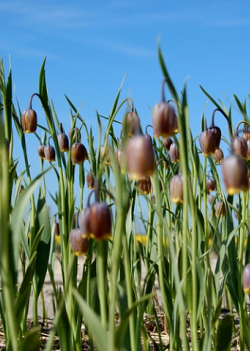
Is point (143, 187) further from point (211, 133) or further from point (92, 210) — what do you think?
point (92, 210)

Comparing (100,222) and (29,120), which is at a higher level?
(29,120)

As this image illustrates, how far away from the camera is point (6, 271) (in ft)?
4.37

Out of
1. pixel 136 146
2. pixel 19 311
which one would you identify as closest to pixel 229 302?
pixel 19 311

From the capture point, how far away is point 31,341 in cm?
165

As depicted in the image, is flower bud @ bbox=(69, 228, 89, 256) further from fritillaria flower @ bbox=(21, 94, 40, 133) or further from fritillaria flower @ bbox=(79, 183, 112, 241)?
fritillaria flower @ bbox=(21, 94, 40, 133)

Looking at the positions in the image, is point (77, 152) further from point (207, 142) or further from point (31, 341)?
point (31, 341)

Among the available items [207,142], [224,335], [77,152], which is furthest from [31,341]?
[77,152]

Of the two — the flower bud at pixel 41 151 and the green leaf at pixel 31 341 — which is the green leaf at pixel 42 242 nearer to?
the green leaf at pixel 31 341

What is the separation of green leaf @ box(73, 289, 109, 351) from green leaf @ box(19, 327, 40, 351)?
13.6 inches

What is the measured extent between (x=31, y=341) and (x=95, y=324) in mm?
477

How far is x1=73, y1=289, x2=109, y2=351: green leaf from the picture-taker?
4.13 feet

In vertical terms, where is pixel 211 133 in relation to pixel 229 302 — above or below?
above

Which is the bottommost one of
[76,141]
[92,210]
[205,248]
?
[205,248]

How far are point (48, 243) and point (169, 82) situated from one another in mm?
1384
